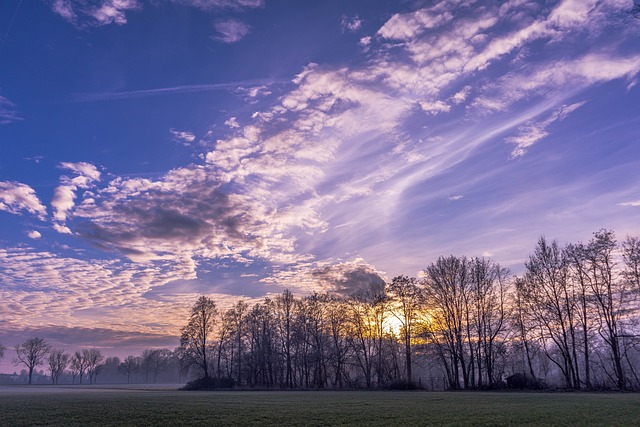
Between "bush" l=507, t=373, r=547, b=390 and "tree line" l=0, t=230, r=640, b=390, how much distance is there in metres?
0.15

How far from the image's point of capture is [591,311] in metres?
54.2

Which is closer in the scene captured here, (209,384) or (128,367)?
(209,384)

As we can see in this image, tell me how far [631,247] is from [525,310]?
16.0m

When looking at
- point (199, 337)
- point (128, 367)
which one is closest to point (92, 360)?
point (128, 367)

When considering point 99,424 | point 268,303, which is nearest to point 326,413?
point 99,424

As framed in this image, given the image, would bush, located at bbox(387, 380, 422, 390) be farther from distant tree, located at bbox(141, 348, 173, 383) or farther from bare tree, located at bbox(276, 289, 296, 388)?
distant tree, located at bbox(141, 348, 173, 383)

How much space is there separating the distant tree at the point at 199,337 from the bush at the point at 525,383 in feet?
192

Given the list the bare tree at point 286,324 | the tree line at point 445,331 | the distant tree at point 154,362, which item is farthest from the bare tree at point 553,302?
the distant tree at point 154,362

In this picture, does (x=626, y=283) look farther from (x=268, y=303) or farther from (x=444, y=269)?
(x=268, y=303)

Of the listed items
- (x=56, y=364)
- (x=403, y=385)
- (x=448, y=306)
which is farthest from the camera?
(x=56, y=364)

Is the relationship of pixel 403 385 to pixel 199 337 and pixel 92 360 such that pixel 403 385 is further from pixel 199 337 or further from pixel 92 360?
pixel 92 360

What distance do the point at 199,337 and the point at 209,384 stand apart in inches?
507

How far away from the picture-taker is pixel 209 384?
7831 centimetres

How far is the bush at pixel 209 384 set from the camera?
3036 inches
